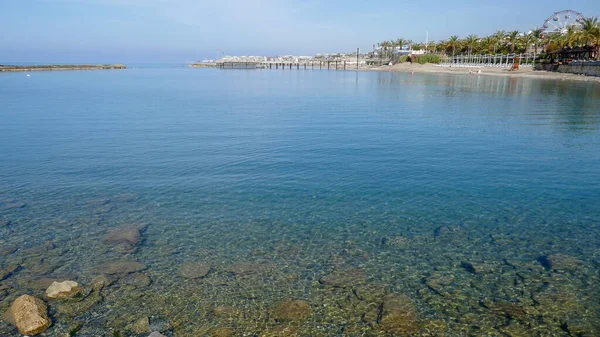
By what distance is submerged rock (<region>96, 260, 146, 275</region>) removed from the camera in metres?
11.4

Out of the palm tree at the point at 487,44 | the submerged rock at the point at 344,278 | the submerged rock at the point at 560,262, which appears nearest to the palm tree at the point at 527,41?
the palm tree at the point at 487,44

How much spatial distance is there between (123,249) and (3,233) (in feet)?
14.6

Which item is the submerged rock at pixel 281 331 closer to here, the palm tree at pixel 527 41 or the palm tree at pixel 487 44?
the palm tree at pixel 527 41

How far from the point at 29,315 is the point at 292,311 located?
5.81 meters

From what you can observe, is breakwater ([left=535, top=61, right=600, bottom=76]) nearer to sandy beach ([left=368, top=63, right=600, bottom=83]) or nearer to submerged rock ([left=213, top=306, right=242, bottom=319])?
sandy beach ([left=368, top=63, right=600, bottom=83])

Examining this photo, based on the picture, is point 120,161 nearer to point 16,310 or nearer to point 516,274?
point 16,310

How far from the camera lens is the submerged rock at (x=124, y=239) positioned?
42.0ft

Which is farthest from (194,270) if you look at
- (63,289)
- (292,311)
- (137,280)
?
(292,311)

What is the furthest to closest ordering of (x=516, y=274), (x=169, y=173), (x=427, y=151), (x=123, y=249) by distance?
(x=427, y=151) → (x=169, y=173) → (x=123, y=249) → (x=516, y=274)

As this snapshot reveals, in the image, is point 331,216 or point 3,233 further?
point 331,216

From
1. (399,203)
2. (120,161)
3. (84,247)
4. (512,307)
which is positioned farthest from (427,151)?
(84,247)

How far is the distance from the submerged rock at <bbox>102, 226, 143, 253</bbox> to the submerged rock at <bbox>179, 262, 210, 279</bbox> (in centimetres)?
208

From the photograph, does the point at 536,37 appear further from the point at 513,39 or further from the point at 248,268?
the point at 248,268

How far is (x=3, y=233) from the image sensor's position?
44.8ft
